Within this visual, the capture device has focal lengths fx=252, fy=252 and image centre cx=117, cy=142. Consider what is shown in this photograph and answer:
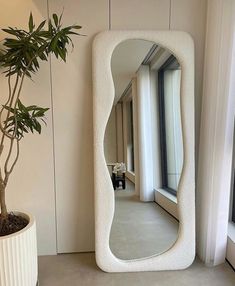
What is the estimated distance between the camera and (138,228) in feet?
6.56

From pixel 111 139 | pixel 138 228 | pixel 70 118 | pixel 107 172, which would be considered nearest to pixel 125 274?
pixel 138 228

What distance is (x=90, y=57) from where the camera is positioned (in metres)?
1.94

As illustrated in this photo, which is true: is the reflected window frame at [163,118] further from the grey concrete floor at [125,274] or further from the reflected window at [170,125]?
the grey concrete floor at [125,274]

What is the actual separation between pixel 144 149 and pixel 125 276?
0.93m

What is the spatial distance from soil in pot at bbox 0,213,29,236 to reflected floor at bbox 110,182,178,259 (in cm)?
66

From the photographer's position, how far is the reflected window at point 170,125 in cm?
194

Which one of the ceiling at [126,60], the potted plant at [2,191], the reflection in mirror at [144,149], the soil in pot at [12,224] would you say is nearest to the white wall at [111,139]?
the reflection in mirror at [144,149]

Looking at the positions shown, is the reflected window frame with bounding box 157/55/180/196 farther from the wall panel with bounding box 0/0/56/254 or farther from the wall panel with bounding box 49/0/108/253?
the wall panel with bounding box 0/0/56/254

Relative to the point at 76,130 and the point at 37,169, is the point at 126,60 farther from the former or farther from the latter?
the point at 37,169

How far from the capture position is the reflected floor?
6.31 feet

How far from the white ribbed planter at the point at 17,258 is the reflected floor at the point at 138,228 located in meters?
0.62

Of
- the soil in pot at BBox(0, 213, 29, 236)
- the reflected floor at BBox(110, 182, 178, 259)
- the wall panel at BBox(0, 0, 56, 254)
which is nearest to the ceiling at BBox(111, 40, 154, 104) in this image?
the wall panel at BBox(0, 0, 56, 254)

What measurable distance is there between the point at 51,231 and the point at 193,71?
1679mm

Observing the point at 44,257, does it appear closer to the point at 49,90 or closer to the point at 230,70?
the point at 49,90
